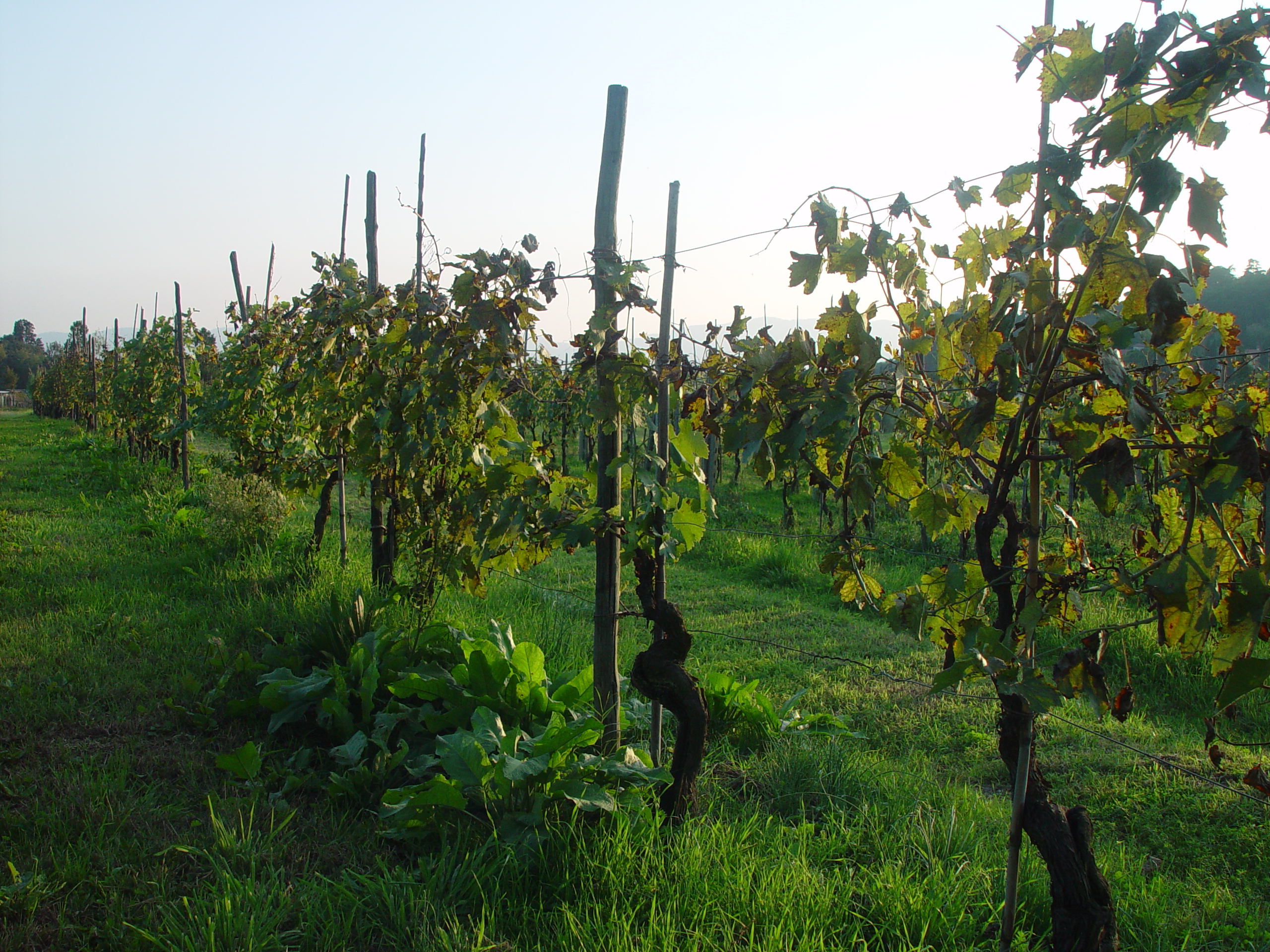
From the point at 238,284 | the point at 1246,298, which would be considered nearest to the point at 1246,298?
the point at 1246,298

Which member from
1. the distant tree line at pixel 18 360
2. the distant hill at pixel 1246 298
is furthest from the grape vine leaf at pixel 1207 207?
the distant tree line at pixel 18 360

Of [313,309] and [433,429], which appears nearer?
[433,429]

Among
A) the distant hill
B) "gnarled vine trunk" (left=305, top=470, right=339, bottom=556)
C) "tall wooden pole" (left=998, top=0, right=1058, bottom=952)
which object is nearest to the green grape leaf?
"tall wooden pole" (left=998, top=0, right=1058, bottom=952)

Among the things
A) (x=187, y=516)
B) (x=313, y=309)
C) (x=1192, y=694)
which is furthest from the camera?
(x=187, y=516)

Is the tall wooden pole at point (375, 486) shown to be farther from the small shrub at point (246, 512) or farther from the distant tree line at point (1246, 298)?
the distant tree line at point (1246, 298)

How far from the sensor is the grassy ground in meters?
2.23

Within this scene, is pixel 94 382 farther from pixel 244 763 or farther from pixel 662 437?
pixel 662 437

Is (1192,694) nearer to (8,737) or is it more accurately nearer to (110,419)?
(8,737)

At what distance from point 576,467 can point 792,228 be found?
15.6 meters

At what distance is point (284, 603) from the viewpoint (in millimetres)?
4742

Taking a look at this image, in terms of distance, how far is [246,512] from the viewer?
6.36 metres

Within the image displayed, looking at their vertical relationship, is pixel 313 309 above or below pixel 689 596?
above

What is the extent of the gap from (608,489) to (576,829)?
1.15m

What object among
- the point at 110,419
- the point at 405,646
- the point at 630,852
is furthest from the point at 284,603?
the point at 110,419
